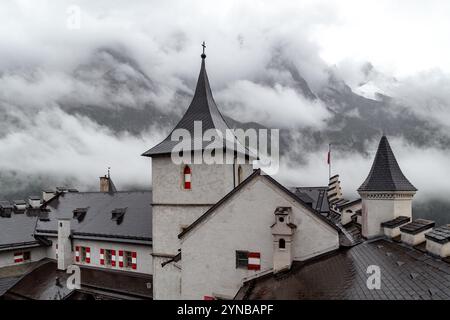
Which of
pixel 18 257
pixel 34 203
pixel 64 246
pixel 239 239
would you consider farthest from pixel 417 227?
pixel 34 203

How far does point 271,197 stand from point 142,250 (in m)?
14.5

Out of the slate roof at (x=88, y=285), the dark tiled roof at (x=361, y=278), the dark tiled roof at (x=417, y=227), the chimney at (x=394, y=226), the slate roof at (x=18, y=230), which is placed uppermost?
the dark tiled roof at (x=417, y=227)

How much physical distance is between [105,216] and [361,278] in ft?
79.4

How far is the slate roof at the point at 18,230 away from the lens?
2881 cm

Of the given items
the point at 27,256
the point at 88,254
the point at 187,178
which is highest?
the point at 187,178

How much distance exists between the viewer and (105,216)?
28688mm

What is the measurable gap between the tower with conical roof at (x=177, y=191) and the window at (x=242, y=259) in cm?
537

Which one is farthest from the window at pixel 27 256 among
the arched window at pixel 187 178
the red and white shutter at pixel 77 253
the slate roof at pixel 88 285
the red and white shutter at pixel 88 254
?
the arched window at pixel 187 178

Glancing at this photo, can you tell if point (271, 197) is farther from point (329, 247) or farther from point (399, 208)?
point (399, 208)

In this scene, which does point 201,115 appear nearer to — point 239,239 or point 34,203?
point 239,239

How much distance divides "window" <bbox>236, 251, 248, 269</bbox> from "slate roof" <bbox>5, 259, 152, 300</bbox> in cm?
1022

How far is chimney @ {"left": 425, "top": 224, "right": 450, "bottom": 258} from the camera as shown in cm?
997

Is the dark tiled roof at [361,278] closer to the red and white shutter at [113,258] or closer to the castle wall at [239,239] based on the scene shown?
the castle wall at [239,239]
